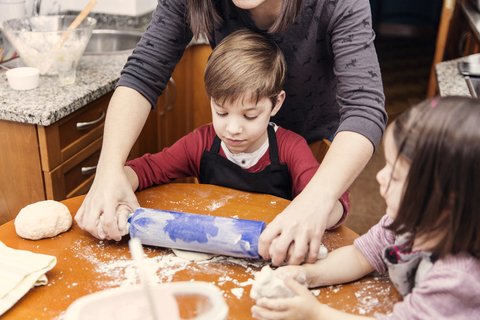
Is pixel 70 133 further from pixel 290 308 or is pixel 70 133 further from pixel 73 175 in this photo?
pixel 290 308

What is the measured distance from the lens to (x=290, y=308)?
729 mm

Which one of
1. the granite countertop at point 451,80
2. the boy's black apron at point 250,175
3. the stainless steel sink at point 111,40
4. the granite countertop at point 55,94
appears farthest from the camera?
the stainless steel sink at point 111,40

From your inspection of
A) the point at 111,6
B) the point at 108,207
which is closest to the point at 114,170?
the point at 108,207

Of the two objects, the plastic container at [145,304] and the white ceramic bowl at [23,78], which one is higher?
the white ceramic bowl at [23,78]

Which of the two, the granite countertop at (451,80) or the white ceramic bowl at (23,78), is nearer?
the white ceramic bowl at (23,78)

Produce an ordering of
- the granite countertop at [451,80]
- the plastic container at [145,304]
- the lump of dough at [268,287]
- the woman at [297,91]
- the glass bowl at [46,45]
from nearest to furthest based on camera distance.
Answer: the plastic container at [145,304] < the lump of dough at [268,287] < the woman at [297,91] < the glass bowl at [46,45] < the granite countertop at [451,80]

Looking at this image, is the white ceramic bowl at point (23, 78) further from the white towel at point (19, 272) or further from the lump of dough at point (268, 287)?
the lump of dough at point (268, 287)

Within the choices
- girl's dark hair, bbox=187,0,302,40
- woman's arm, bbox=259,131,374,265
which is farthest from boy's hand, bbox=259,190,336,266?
girl's dark hair, bbox=187,0,302,40

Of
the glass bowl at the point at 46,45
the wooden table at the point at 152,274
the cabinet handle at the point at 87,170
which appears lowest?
the cabinet handle at the point at 87,170

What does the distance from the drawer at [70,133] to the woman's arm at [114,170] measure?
15.5 inches

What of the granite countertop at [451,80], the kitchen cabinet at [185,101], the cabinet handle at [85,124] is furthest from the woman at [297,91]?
the kitchen cabinet at [185,101]

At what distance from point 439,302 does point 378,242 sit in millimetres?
216

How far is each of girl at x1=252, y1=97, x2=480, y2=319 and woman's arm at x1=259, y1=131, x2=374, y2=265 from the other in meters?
0.11

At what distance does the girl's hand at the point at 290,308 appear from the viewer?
0.73 m
